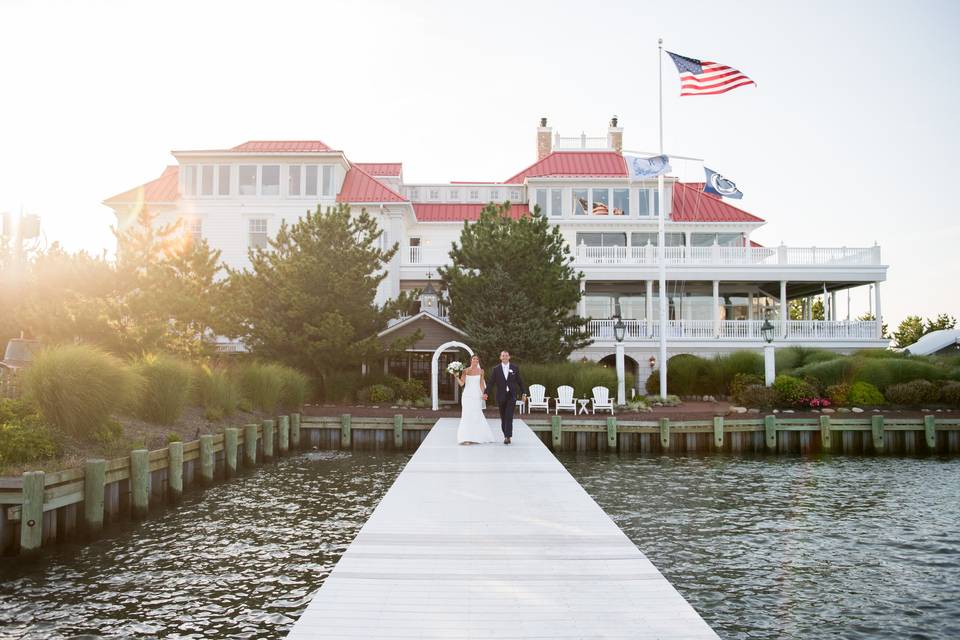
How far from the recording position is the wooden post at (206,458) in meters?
18.4

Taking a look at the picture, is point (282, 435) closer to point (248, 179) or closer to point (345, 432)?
point (345, 432)

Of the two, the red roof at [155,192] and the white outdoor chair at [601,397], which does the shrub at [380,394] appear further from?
the red roof at [155,192]

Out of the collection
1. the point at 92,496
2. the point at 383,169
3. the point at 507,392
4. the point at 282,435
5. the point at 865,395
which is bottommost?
the point at 92,496

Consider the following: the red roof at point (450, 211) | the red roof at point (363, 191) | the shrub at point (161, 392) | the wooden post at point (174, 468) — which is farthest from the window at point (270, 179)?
the wooden post at point (174, 468)

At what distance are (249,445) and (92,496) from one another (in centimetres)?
835

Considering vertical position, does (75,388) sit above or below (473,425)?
above

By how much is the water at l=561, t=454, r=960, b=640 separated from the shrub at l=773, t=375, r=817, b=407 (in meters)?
4.97

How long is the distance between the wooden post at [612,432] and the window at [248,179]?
25.6 m

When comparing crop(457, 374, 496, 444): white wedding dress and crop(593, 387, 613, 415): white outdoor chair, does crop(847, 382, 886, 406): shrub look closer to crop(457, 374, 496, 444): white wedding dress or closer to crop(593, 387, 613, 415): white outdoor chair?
crop(593, 387, 613, 415): white outdoor chair

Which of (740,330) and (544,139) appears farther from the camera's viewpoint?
(544,139)

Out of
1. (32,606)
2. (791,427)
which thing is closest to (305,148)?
(791,427)

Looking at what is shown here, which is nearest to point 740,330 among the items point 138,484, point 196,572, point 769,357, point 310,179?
point 769,357

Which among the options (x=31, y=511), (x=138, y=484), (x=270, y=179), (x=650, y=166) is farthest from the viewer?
(x=270, y=179)

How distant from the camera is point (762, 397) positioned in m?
27.8
